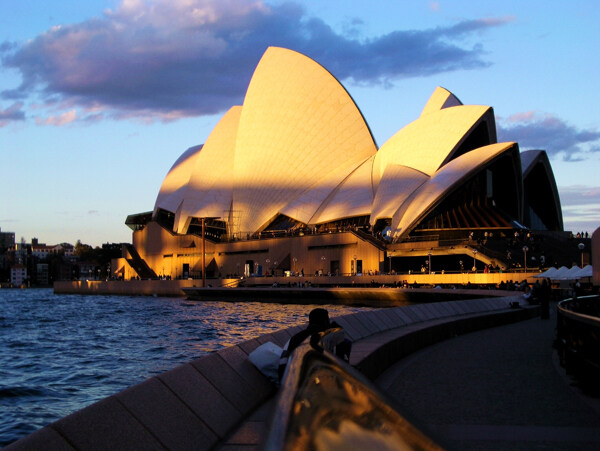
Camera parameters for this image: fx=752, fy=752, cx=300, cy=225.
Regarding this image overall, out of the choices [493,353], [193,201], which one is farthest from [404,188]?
[493,353]

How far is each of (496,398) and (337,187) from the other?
4924 cm

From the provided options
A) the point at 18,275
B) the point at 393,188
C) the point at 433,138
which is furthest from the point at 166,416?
the point at 18,275

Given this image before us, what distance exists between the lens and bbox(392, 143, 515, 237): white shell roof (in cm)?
4444

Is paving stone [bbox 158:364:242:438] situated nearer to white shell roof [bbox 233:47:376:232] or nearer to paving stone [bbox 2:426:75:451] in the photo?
paving stone [bbox 2:426:75:451]

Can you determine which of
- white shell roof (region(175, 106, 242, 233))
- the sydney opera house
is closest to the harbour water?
the sydney opera house

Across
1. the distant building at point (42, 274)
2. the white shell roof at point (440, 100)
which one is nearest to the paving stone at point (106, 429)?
the white shell roof at point (440, 100)

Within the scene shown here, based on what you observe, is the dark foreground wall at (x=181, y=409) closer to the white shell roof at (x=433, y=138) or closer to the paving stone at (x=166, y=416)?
the paving stone at (x=166, y=416)

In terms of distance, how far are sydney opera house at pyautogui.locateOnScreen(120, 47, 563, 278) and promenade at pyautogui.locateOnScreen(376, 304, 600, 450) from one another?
32.8 meters

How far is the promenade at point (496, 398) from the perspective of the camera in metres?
5.25

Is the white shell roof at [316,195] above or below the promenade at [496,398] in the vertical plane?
above

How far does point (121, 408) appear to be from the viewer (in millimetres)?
3582

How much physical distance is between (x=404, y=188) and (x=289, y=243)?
12.4 metres

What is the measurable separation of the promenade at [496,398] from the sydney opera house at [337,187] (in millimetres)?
32766

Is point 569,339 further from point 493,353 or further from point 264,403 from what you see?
point 264,403
